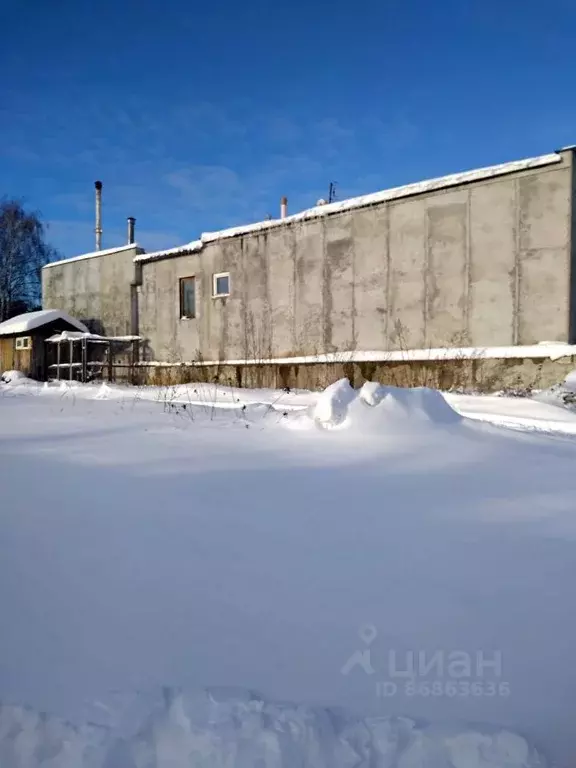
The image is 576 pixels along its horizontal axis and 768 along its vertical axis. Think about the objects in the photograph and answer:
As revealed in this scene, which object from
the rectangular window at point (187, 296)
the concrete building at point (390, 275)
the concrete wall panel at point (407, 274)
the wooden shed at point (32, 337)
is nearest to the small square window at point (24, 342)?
the wooden shed at point (32, 337)

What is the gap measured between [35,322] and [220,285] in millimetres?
6749

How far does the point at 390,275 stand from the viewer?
11406 mm

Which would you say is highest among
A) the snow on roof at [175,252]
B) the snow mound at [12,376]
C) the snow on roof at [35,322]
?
the snow on roof at [175,252]

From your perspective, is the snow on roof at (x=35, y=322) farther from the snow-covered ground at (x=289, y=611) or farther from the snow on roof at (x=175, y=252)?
the snow-covered ground at (x=289, y=611)

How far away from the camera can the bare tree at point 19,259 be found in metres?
25.2

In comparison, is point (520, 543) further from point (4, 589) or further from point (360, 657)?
point (4, 589)

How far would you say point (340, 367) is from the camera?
1183 cm

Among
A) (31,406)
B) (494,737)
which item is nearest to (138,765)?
(494,737)

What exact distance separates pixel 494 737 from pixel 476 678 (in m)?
0.24

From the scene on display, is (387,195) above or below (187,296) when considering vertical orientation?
above

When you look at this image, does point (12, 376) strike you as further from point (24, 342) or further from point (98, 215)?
point (98, 215)

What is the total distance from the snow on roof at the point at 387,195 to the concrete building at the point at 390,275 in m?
0.02

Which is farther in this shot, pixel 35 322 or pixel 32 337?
pixel 32 337

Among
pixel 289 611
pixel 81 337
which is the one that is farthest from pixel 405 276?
pixel 81 337
